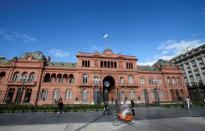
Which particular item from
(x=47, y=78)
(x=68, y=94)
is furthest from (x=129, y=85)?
(x=47, y=78)

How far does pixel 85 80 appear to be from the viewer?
96.9ft

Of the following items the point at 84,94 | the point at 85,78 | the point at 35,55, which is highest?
the point at 35,55

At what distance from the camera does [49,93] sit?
27172mm

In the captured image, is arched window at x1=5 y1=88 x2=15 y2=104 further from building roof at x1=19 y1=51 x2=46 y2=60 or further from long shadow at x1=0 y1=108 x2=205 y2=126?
long shadow at x1=0 y1=108 x2=205 y2=126

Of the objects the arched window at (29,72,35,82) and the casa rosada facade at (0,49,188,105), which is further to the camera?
the arched window at (29,72,35,82)

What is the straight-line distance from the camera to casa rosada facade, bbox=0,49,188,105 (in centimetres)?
2617

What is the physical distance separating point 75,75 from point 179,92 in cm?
3761

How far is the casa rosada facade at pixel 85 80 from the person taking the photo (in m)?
26.2

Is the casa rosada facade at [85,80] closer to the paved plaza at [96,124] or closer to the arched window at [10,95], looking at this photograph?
the arched window at [10,95]

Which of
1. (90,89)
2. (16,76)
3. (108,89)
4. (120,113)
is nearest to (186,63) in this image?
(108,89)

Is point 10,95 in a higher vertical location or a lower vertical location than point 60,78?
lower

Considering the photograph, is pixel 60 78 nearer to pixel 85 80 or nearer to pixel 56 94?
pixel 56 94

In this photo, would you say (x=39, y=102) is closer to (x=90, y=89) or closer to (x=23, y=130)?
(x=90, y=89)

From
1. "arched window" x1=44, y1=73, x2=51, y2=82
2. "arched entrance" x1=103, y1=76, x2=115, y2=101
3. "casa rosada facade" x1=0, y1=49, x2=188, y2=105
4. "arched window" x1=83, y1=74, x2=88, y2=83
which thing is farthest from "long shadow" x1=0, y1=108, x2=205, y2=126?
"arched window" x1=44, y1=73, x2=51, y2=82
